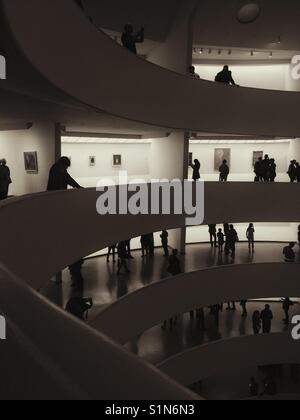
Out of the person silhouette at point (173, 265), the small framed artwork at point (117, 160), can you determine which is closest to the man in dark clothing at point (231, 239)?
the person silhouette at point (173, 265)

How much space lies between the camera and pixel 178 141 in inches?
641

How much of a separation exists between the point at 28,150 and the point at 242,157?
39.7ft

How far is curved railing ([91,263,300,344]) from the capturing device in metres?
12.5

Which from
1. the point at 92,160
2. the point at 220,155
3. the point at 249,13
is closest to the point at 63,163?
the point at 249,13

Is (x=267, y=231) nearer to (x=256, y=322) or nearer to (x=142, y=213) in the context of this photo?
(x=256, y=322)

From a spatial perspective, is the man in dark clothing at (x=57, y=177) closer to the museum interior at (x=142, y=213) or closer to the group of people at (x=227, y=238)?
the museum interior at (x=142, y=213)

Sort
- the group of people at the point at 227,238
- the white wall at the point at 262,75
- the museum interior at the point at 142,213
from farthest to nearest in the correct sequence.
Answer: the white wall at the point at 262,75, the group of people at the point at 227,238, the museum interior at the point at 142,213

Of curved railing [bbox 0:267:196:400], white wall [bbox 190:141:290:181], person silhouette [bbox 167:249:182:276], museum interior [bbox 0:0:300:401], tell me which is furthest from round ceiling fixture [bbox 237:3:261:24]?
curved railing [bbox 0:267:196:400]

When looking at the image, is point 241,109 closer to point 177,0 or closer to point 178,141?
point 178,141

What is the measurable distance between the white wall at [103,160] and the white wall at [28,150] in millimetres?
3322

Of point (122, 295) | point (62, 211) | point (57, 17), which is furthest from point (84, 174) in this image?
point (57, 17)

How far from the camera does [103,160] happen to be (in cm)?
1850

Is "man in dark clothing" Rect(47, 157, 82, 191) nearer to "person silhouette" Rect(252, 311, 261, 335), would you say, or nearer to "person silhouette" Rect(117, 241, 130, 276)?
"person silhouette" Rect(117, 241, 130, 276)

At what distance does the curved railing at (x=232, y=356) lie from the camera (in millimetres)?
14906
